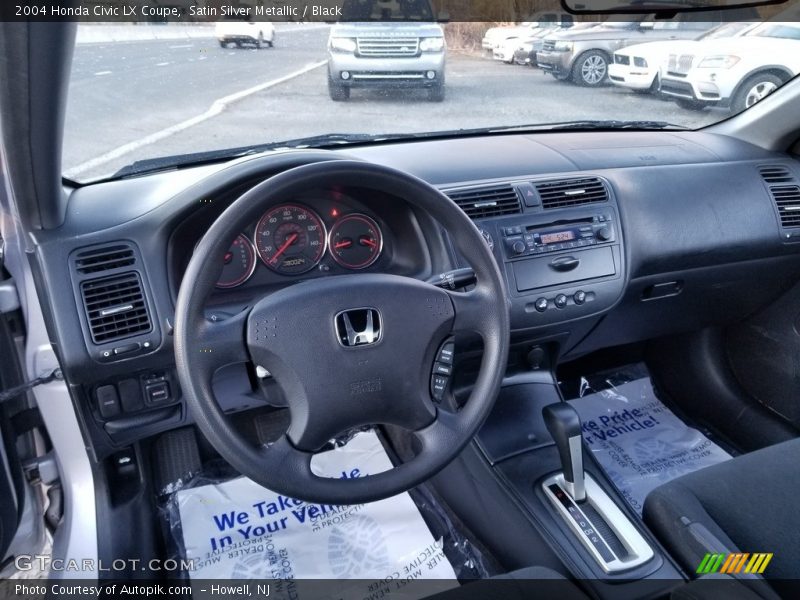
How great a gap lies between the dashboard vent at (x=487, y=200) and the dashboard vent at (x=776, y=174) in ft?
3.87

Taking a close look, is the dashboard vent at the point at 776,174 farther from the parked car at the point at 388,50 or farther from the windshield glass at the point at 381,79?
the parked car at the point at 388,50

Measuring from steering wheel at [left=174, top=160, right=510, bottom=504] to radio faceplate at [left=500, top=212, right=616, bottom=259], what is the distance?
26.1 inches

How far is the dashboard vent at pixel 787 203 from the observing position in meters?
2.71

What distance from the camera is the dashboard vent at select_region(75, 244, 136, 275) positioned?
1743 mm

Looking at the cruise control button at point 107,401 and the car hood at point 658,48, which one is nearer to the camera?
the cruise control button at point 107,401

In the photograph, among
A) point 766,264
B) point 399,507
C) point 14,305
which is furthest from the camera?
point 766,264

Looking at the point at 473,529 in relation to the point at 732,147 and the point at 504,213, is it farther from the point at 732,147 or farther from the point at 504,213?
the point at 732,147

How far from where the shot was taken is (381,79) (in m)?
2.47

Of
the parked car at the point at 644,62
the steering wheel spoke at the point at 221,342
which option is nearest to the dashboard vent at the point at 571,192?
the parked car at the point at 644,62

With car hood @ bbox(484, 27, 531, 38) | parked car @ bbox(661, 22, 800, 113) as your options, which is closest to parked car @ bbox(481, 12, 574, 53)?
car hood @ bbox(484, 27, 531, 38)

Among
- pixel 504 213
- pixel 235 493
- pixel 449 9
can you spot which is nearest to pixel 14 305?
pixel 235 493

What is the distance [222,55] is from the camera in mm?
2230

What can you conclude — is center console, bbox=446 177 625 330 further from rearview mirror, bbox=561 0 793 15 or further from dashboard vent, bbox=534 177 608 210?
rearview mirror, bbox=561 0 793 15

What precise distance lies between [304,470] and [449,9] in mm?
1691
